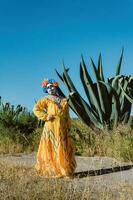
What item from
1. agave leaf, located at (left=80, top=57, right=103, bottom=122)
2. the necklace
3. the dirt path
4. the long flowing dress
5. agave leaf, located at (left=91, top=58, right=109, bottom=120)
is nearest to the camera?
the dirt path

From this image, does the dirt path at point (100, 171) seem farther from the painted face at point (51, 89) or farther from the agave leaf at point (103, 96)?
the agave leaf at point (103, 96)

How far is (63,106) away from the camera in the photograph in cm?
1209

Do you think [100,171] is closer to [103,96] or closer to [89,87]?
[103,96]

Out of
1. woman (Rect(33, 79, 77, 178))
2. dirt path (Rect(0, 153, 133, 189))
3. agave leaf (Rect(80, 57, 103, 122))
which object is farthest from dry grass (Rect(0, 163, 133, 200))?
agave leaf (Rect(80, 57, 103, 122))

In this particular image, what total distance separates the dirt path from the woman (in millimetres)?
391

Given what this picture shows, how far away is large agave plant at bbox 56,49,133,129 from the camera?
1742 cm

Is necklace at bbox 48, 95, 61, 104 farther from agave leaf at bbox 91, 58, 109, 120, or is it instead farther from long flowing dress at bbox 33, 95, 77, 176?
agave leaf at bbox 91, 58, 109, 120

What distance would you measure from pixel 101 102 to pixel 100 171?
485 cm

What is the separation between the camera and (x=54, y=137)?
12.1 meters

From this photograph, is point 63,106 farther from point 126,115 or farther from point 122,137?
point 126,115

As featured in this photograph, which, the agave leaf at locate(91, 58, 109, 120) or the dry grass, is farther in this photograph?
the agave leaf at locate(91, 58, 109, 120)

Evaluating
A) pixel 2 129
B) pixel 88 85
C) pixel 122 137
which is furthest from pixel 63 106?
pixel 2 129

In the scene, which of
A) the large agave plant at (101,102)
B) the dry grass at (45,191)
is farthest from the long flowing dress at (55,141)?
the large agave plant at (101,102)

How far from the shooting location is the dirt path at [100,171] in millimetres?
10802
